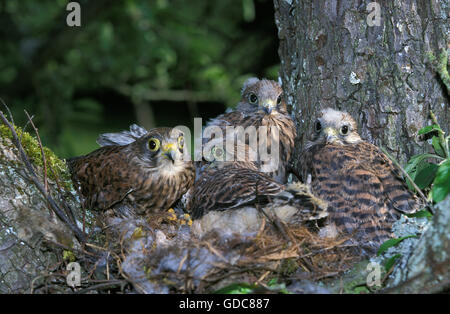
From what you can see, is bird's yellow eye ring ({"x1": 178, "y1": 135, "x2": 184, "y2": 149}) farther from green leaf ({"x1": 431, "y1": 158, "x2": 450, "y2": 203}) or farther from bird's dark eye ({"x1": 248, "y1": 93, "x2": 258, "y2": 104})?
green leaf ({"x1": 431, "y1": 158, "x2": 450, "y2": 203})

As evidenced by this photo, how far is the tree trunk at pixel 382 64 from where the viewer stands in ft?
10.8

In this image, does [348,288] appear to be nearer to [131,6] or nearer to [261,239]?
[261,239]

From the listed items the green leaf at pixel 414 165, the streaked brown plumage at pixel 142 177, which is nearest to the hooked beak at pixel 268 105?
the streaked brown plumage at pixel 142 177

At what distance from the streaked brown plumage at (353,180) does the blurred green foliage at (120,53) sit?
7.49 feet

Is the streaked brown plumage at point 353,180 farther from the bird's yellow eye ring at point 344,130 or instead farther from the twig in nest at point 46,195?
the twig in nest at point 46,195

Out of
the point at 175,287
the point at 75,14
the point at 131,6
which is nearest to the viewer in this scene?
the point at 175,287

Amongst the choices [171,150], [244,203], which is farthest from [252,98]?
[244,203]

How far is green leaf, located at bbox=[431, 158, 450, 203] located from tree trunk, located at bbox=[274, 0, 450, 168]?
0.89 m

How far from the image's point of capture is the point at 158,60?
21.5 feet

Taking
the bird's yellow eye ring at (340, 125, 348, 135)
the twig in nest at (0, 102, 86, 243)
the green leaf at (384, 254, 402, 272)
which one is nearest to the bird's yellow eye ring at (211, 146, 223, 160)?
the bird's yellow eye ring at (340, 125, 348, 135)

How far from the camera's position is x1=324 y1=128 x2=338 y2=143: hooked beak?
3.40 meters

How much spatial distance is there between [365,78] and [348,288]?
1.45 meters

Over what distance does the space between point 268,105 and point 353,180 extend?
3.05ft
